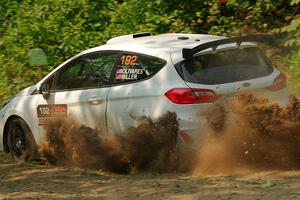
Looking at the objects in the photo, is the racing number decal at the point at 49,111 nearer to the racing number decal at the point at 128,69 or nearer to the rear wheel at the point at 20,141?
the rear wheel at the point at 20,141

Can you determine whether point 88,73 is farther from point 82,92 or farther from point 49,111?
point 49,111

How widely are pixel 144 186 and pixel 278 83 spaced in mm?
2162

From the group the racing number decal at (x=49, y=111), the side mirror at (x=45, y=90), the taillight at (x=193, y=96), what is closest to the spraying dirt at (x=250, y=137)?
the taillight at (x=193, y=96)

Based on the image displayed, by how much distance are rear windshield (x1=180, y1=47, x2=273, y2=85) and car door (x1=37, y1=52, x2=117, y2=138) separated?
1.15m

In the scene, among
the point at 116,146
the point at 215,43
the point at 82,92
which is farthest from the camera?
the point at 82,92

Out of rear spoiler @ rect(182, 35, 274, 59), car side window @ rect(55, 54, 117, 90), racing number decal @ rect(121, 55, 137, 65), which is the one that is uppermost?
rear spoiler @ rect(182, 35, 274, 59)

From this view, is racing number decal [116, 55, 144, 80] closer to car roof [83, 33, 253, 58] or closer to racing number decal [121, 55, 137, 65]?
racing number decal [121, 55, 137, 65]

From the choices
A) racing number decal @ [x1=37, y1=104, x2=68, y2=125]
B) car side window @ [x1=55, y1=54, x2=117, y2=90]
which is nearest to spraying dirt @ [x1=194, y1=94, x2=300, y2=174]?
car side window @ [x1=55, y1=54, x2=117, y2=90]

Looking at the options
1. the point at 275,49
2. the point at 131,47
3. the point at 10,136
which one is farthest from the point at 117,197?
the point at 275,49

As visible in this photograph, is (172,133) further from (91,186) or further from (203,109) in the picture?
(91,186)

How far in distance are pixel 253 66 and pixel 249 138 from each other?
987 millimetres

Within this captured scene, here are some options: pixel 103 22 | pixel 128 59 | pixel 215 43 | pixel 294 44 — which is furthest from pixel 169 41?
pixel 103 22

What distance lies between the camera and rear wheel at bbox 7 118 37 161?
8727 millimetres

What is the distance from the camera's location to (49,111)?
8469mm
